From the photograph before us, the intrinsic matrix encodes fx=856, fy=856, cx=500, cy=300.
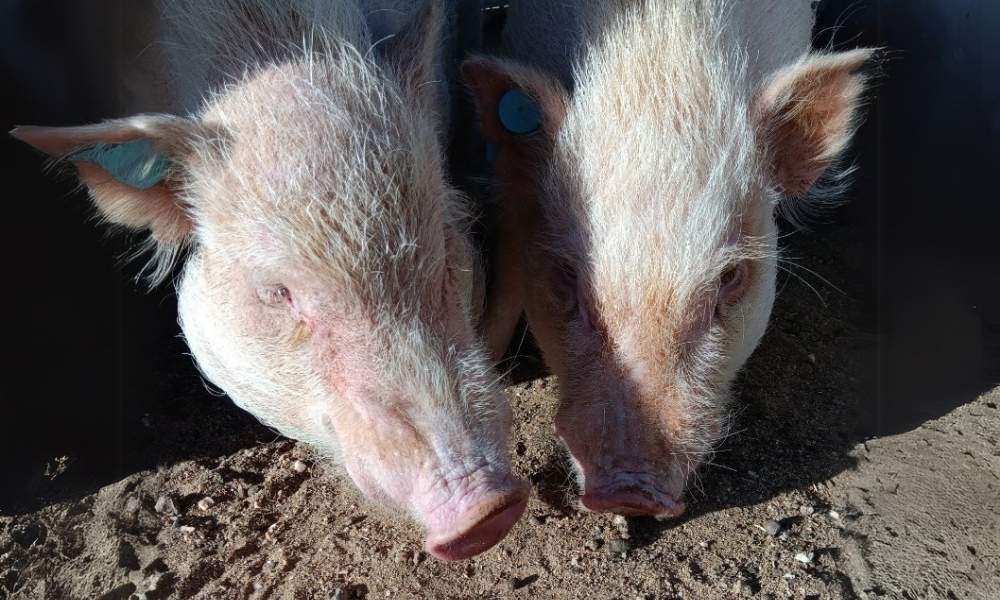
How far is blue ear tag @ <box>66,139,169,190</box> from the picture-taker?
8.58 feet

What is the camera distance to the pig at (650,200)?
284 centimetres

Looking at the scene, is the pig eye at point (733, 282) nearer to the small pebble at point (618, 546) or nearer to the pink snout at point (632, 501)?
the pink snout at point (632, 501)

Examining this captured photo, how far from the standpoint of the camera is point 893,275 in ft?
15.8

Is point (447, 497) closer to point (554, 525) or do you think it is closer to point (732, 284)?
point (554, 525)

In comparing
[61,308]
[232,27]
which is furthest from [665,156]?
[61,308]

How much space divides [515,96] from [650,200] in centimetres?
72

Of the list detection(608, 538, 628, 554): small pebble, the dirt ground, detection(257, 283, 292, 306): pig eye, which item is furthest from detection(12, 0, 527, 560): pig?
detection(608, 538, 628, 554): small pebble

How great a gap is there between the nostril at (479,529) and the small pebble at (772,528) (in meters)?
1.24

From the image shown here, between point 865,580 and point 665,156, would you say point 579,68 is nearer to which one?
point 665,156

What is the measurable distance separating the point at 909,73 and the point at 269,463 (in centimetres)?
470

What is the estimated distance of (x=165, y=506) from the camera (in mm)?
3516

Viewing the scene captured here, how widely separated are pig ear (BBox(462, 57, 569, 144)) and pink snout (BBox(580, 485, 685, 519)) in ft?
4.38

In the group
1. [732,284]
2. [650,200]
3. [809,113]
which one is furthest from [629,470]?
[809,113]

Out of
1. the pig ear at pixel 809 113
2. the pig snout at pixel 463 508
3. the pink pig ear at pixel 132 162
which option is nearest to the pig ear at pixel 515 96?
the pig ear at pixel 809 113
